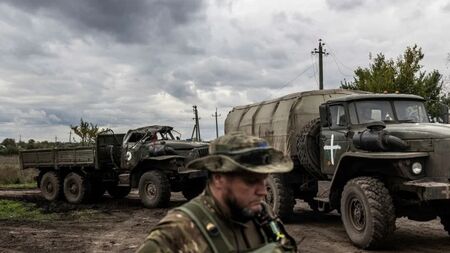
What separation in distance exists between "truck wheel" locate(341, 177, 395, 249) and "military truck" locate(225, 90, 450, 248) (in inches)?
0.5

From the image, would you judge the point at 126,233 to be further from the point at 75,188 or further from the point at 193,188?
the point at 75,188

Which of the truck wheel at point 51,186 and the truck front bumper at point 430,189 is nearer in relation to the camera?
the truck front bumper at point 430,189

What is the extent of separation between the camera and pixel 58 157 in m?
17.6

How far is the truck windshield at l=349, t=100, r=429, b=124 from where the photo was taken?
9211 mm

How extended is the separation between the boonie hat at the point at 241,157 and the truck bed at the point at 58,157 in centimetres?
1485

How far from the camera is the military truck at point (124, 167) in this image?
1440 cm

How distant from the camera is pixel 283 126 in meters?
11.1

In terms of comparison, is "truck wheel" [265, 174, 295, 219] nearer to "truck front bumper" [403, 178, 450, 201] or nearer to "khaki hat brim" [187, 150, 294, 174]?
"truck front bumper" [403, 178, 450, 201]

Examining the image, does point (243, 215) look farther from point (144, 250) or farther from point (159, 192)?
point (159, 192)

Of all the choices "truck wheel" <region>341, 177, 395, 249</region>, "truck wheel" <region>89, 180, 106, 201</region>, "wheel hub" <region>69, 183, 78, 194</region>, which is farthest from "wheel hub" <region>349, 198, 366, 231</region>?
"wheel hub" <region>69, 183, 78, 194</region>

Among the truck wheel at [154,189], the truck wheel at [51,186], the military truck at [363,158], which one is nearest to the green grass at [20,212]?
the truck wheel at [51,186]

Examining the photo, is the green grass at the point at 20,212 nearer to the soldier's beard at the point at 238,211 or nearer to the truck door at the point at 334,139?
the truck door at the point at 334,139

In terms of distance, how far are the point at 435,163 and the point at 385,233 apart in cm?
122

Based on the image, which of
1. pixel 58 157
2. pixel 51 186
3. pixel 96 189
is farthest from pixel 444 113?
pixel 51 186
